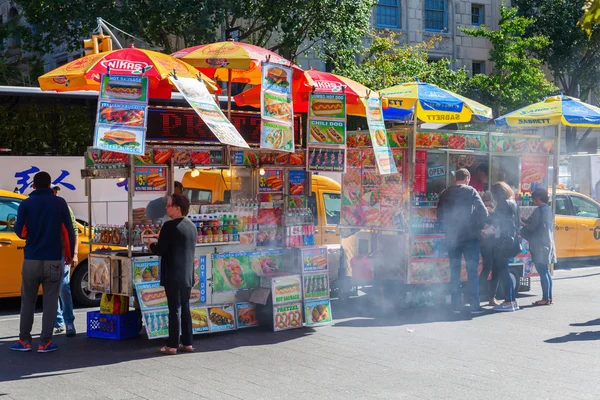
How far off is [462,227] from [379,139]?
1.66 m

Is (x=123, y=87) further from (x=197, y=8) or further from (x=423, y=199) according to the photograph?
(x=197, y=8)

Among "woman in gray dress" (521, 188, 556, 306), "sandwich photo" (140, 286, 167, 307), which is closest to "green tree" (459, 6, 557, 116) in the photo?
"woman in gray dress" (521, 188, 556, 306)

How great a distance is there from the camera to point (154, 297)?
8.96m

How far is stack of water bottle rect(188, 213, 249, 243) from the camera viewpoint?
31.3 ft

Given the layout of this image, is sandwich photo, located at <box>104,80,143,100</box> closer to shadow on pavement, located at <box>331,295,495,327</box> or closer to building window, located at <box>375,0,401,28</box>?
shadow on pavement, located at <box>331,295,495,327</box>

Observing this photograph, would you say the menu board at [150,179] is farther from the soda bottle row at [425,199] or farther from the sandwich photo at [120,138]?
the soda bottle row at [425,199]

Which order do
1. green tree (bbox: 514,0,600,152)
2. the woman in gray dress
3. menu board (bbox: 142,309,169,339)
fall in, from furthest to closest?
green tree (bbox: 514,0,600,152), the woman in gray dress, menu board (bbox: 142,309,169,339)

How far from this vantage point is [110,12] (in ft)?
71.1

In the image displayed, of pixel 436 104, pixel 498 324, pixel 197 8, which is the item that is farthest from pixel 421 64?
pixel 498 324

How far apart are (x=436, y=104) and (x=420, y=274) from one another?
2.56 m

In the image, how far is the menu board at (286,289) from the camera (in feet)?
31.9

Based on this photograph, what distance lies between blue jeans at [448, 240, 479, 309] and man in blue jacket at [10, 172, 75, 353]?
5176mm

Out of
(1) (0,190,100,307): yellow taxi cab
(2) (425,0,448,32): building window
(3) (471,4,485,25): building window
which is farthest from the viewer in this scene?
(3) (471,4,485,25): building window

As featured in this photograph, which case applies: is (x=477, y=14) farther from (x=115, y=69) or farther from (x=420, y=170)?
(x=115, y=69)
